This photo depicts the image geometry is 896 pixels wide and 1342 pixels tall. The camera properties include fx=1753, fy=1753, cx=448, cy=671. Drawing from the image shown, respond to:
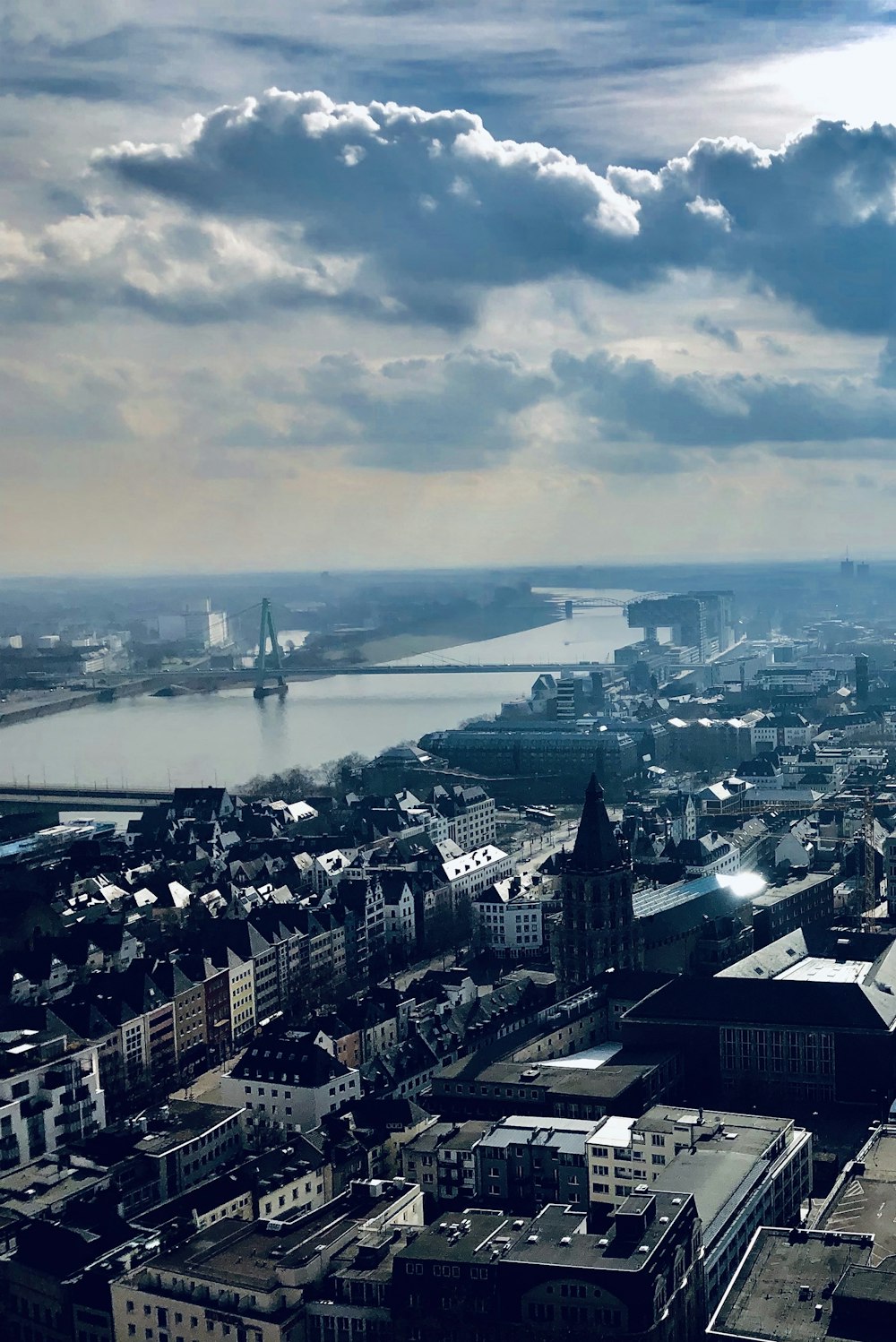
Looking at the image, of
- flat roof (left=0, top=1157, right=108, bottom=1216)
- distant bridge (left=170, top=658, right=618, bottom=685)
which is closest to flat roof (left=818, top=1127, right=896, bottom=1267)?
flat roof (left=0, top=1157, right=108, bottom=1216)

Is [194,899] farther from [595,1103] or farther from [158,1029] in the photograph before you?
[595,1103]

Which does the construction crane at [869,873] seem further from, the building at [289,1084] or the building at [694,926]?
the building at [289,1084]

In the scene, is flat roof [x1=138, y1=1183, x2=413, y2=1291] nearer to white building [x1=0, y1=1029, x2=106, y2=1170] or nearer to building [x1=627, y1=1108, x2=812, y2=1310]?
building [x1=627, y1=1108, x2=812, y2=1310]

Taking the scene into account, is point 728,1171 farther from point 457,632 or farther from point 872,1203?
point 457,632

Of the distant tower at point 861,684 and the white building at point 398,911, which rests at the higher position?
the distant tower at point 861,684

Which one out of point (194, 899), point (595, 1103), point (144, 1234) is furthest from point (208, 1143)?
point (194, 899)

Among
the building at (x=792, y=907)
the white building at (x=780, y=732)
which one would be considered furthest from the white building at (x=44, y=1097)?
the white building at (x=780, y=732)
